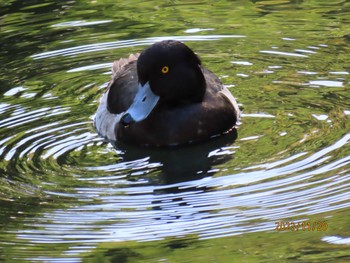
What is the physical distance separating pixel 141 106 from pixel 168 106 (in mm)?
351

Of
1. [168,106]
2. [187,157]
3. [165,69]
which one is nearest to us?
[187,157]

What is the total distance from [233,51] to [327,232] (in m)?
5.04

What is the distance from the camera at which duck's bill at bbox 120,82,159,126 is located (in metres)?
9.40

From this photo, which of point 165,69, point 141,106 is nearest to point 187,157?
point 141,106

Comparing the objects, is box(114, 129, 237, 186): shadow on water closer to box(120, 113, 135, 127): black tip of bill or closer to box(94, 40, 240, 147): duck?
box(94, 40, 240, 147): duck

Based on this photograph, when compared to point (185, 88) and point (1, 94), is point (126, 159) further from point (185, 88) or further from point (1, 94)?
point (1, 94)

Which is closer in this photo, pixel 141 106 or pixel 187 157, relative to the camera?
pixel 187 157

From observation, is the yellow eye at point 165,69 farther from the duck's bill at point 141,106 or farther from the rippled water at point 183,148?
the rippled water at point 183,148

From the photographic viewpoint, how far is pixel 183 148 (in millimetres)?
9414

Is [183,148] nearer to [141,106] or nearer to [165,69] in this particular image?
[141,106]

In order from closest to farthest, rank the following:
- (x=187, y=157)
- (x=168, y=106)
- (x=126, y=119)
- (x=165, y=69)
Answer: (x=187, y=157), (x=126, y=119), (x=165, y=69), (x=168, y=106)

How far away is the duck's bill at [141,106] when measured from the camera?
30.8ft

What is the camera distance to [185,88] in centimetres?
970

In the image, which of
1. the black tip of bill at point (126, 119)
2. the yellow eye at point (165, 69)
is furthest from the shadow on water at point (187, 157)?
the yellow eye at point (165, 69)
